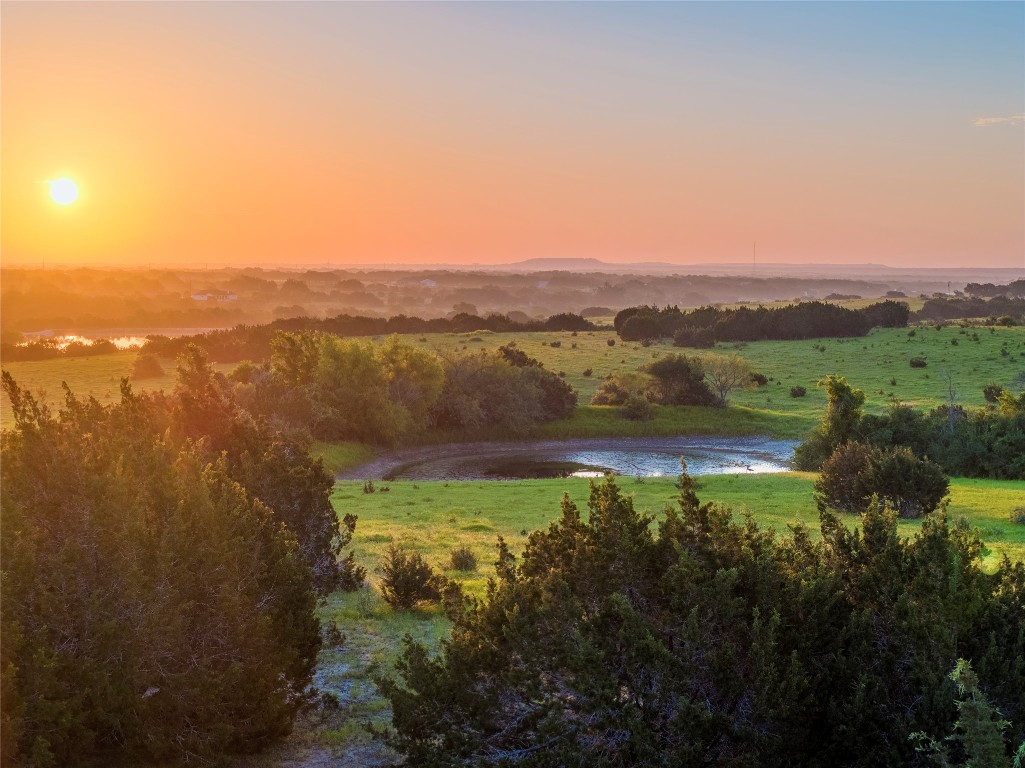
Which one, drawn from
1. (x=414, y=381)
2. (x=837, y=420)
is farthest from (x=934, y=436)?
(x=414, y=381)

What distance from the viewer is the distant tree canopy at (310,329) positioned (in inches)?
3059

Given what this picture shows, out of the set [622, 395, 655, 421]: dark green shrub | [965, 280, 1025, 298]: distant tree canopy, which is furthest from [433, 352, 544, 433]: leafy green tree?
[965, 280, 1025, 298]: distant tree canopy

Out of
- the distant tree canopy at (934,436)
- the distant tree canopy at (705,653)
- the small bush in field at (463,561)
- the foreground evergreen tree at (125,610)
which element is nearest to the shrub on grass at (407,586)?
the small bush in field at (463,561)

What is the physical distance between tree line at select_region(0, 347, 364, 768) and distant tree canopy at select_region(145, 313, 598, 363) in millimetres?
55153

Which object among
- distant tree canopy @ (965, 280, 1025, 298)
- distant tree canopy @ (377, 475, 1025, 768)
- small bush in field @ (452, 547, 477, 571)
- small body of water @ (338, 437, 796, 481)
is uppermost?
distant tree canopy @ (965, 280, 1025, 298)

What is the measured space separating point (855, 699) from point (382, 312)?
190 meters

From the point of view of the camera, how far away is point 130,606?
7930mm

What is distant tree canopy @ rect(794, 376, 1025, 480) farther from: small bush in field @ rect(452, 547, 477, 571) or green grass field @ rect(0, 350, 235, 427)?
green grass field @ rect(0, 350, 235, 427)

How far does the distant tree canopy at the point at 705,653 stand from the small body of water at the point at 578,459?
107 ft

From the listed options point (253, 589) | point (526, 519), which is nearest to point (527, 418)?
point (526, 519)

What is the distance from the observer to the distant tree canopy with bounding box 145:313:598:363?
77688 mm

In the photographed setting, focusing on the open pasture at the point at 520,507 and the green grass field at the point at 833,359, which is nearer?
the open pasture at the point at 520,507

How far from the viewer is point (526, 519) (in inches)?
1004

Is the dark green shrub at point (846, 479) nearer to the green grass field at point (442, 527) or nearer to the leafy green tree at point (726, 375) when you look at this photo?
the green grass field at point (442, 527)
